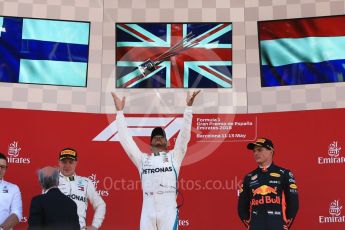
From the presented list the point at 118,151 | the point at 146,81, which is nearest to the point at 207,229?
the point at 118,151

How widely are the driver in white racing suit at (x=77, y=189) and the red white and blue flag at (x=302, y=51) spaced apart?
249 cm

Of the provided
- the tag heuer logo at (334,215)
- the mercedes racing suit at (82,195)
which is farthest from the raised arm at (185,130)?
the tag heuer logo at (334,215)

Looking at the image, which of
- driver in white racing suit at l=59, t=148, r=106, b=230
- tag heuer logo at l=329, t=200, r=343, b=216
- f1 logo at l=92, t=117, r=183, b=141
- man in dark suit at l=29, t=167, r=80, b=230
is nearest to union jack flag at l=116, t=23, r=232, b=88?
f1 logo at l=92, t=117, r=183, b=141

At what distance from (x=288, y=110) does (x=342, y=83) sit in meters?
0.69

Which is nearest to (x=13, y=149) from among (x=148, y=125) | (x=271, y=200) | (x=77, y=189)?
(x=77, y=189)

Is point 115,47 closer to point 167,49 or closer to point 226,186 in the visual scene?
point 167,49

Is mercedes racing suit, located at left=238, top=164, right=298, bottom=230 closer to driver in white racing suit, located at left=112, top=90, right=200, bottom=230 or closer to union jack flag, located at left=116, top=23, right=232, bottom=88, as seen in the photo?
driver in white racing suit, located at left=112, top=90, right=200, bottom=230

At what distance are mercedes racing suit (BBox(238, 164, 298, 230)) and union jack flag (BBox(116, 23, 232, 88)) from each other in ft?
6.97

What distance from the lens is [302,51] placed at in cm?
703

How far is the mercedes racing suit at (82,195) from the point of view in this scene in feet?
19.0

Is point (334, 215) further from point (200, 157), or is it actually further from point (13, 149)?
point (13, 149)

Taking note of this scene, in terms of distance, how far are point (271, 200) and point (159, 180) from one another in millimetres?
1030

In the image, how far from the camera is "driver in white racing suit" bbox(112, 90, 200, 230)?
5.32 metres

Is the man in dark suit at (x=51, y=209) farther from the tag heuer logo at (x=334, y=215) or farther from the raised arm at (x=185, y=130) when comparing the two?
the tag heuer logo at (x=334, y=215)
